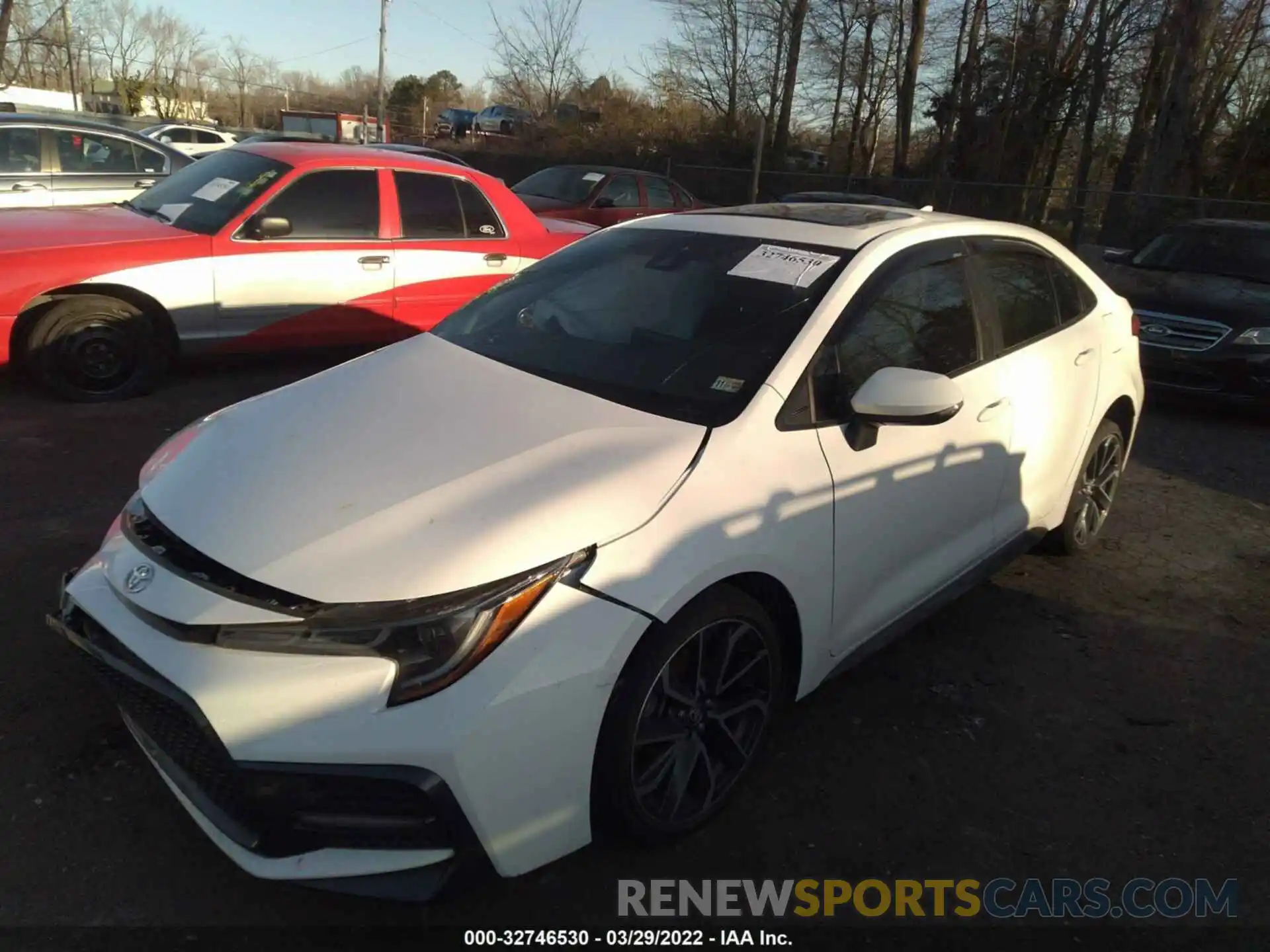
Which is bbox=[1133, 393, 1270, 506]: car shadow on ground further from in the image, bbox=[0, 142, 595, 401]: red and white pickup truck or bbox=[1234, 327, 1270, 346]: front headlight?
bbox=[0, 142, 595, 401]: red and white pickup truck

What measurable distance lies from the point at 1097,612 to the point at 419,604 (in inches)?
127

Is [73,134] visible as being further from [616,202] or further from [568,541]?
[568,541]

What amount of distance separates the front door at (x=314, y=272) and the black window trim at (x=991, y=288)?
4.32 meters

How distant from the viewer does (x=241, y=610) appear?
82.0 inches

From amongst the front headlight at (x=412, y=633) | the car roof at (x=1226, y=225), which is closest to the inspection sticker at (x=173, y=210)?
the front headlight at (x=412, y=633)

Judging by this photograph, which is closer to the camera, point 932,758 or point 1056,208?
point 932,758

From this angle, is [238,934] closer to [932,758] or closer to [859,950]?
[859,950]

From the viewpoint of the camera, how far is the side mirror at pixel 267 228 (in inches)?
238

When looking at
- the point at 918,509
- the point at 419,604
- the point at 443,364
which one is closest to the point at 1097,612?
the point at 918,509

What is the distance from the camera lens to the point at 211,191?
635 cm

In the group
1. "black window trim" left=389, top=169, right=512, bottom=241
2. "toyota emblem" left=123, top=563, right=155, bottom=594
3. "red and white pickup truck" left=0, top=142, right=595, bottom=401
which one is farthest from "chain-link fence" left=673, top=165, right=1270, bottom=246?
"toyota emblem" left=123, top=563, right=155, bottom=594

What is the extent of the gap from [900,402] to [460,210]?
200 inches

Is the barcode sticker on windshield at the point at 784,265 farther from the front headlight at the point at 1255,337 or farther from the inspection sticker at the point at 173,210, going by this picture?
the front headlight at the point at 1255,337

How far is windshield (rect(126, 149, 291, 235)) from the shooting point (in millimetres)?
6117
